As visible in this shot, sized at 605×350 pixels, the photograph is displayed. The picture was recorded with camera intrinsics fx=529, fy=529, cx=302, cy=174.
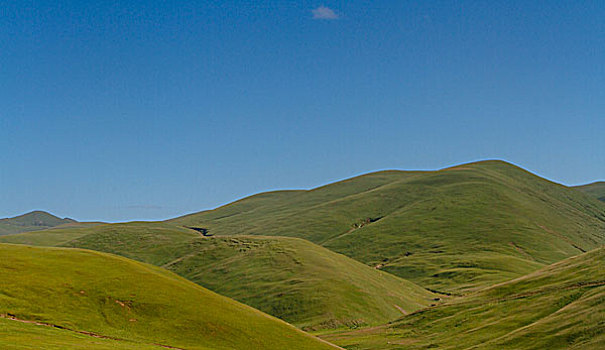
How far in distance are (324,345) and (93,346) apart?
2628 cm

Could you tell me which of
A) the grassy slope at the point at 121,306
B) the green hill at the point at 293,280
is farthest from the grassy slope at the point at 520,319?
the grassy slope at the point at 121,306

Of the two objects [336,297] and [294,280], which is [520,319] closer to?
[336,297]

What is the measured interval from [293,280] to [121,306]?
70902 mm

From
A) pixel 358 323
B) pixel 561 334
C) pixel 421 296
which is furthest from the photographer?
pixel 421 296

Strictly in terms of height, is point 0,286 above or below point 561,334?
above

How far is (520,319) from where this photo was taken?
67562 mm

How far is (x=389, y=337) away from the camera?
8131 centimetres

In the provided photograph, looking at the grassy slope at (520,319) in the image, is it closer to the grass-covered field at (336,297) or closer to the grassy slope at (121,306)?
the grass-covered field at (336,297)

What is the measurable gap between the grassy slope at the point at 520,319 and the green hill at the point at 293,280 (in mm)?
16276

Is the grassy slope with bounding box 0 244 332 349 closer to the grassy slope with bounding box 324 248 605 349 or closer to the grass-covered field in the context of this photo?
the grass-covered field

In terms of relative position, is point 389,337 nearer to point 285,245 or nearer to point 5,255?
point 5,255

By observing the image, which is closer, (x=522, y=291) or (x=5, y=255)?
(x=5, y=255)

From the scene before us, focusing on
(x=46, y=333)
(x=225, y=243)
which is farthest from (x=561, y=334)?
(x=225, y=243)

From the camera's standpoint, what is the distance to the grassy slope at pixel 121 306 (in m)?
45.9
